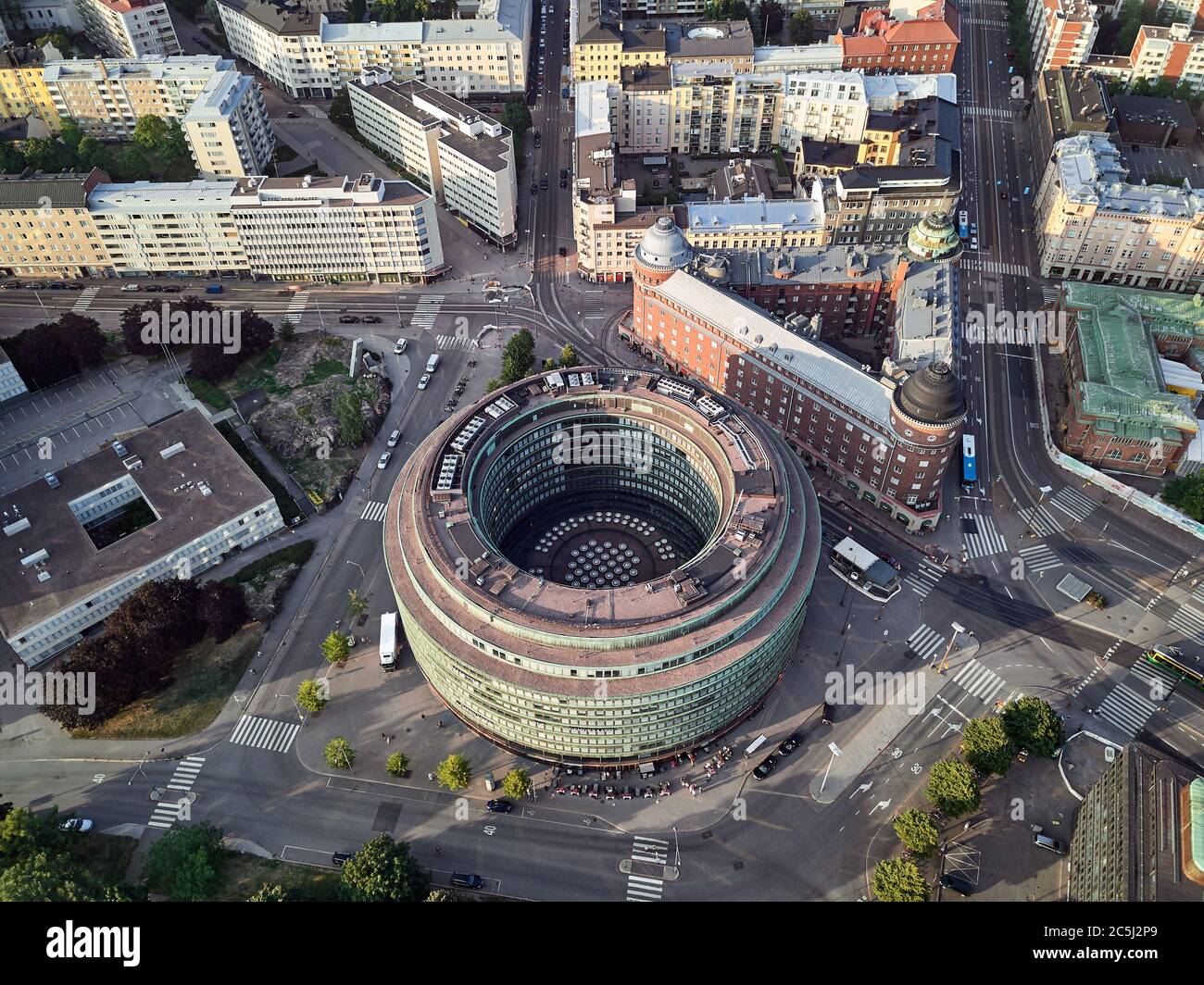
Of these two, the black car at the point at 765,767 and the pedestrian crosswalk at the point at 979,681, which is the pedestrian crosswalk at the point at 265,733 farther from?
the pedestrian crosswalk at the point at 979,681

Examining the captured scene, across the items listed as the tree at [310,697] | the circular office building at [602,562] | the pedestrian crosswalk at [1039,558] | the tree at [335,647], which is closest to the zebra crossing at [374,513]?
the circular office building at [602,562]

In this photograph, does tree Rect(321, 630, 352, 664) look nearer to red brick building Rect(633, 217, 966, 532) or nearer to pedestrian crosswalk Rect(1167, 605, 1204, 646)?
red brick building Rect(633, 217, 966, 532)

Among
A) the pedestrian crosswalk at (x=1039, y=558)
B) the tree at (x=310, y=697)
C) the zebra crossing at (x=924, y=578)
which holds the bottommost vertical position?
the tree at (x=310, y=697)

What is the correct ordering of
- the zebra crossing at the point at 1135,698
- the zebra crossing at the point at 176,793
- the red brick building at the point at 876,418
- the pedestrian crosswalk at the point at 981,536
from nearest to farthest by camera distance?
the zebra crossing at the point at 176,793 < the zebra crossing at the point at 1135,698 < the red brick building at the point at 876,418 < the pedestrian crosswalk at the point at 981,536

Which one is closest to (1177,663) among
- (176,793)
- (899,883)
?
(899,883)

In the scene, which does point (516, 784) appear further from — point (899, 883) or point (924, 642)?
point (924, 642)

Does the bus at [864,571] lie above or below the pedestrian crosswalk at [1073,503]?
below

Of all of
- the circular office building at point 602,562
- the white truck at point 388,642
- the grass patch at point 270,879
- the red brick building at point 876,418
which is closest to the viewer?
the grass patch at point 270,879
